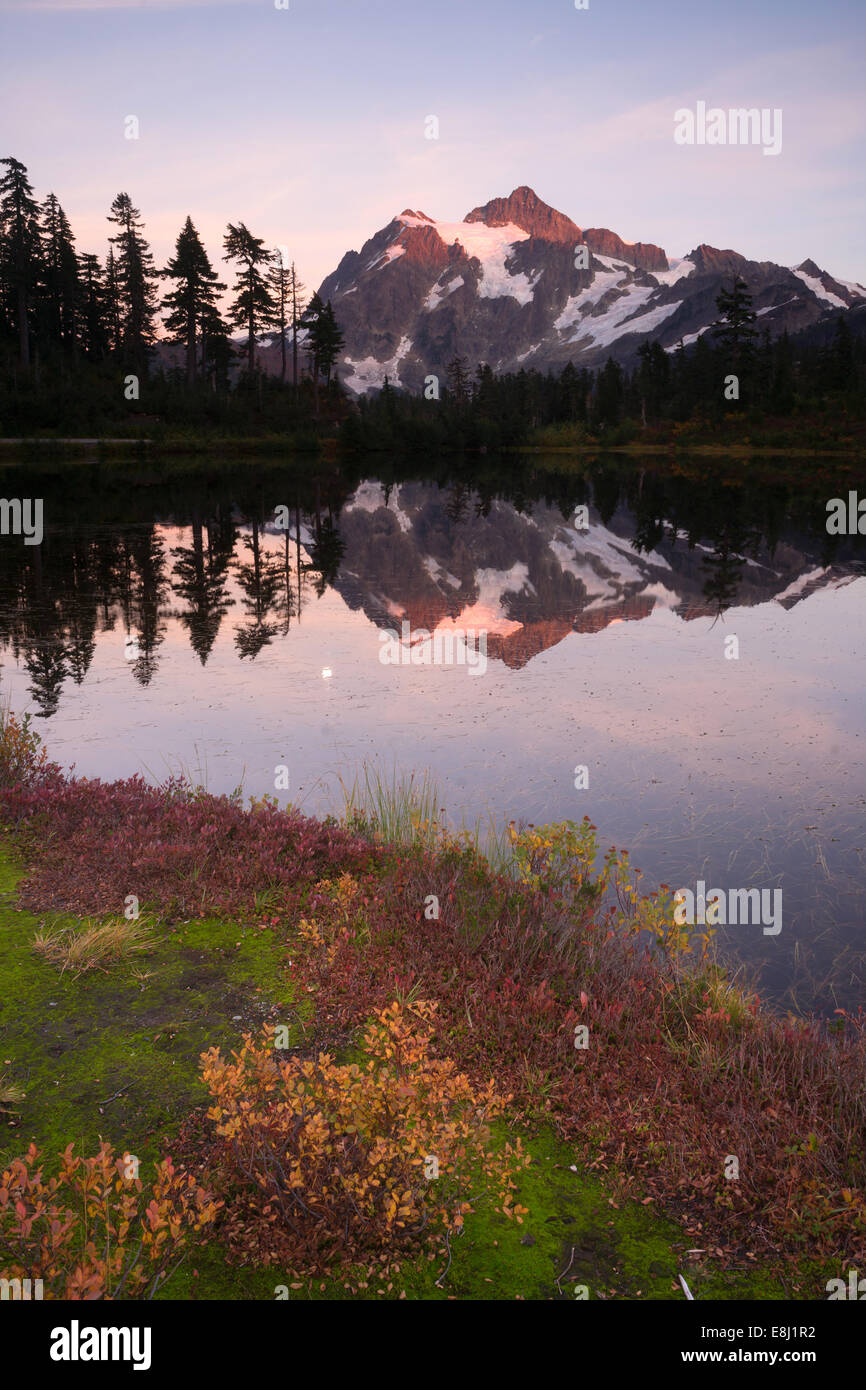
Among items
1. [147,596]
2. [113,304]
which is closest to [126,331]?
[113,304]

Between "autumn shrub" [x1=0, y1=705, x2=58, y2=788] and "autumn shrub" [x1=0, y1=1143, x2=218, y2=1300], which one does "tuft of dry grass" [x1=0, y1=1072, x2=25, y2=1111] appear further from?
"autumn shrub" [x1=0, y1=705, x2=58, y2=788]

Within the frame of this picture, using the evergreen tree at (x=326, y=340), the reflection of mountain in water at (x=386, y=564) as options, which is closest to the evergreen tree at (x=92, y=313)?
the evergreen tree at (x=326, y=340)

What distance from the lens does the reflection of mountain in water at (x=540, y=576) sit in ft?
73.3

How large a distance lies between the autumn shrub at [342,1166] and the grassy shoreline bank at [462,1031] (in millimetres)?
88

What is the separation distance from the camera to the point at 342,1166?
15.5 feet

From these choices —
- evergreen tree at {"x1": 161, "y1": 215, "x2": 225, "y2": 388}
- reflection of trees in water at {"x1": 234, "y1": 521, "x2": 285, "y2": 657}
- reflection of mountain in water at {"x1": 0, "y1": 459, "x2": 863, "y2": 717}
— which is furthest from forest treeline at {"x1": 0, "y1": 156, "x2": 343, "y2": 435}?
reflection of trees in water at {"x1": 234, "y1": 521, "x2": 285, "y2": 657}

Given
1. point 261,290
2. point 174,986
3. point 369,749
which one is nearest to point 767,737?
point 369,749

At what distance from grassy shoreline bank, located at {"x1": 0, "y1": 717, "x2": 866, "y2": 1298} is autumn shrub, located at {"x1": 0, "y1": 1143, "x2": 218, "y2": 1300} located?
7.2 inches

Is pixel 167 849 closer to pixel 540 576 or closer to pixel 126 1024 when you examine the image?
pixel 126 1024

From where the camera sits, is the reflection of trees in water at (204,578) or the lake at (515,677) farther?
the reflection of trees in water at (204,578)

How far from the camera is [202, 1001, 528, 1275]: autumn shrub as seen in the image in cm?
463

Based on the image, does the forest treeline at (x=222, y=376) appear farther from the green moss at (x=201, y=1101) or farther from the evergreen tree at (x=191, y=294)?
the green moss at (x=201, y=1101)

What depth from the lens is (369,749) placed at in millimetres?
12781

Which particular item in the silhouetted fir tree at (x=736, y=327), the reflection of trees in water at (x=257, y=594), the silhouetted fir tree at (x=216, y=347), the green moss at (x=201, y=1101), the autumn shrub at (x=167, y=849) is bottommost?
the green moss at (x=201, y=1101)
